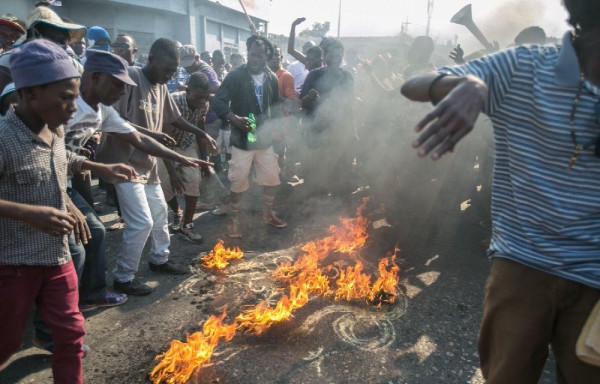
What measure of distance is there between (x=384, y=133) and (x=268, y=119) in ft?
7.14

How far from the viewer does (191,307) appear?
12.6 feet

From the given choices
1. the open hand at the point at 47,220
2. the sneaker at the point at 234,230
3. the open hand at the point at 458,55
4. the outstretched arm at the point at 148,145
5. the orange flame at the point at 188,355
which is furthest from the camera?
the open hand at the point at 458,55

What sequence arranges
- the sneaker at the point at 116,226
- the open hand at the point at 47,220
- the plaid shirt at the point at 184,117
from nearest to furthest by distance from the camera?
1. the open hand at the point at 47,220
2. the plaid shirt at the point at 184,117
3. the sneaker at the point at 116,226

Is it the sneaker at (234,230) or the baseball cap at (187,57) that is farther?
the baseball cap at (187,57)

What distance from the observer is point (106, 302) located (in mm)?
3822

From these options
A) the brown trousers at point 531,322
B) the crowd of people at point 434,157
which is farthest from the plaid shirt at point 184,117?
the brown trousers at point 531,322

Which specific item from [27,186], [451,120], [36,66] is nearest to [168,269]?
[27,186]

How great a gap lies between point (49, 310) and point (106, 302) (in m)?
1.54

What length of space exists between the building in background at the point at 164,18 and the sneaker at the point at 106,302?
1478 cm

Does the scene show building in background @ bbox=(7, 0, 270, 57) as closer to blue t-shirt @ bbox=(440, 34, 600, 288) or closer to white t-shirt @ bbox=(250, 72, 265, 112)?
white t-shirt @ bbox=(250, 72, 265, 112)

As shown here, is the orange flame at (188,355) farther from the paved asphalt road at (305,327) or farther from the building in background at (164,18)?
the building in background at (164,18)

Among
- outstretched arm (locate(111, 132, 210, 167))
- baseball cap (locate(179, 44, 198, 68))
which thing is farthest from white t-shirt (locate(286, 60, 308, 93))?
outstretched arm (locate(111, 132, 210, 167))

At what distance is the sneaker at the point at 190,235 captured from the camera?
5.36 metres

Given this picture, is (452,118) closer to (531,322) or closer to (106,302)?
(531,322)
